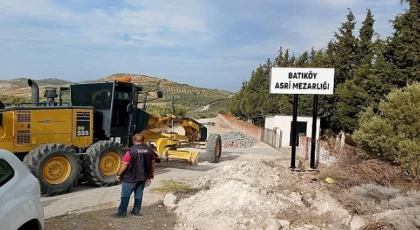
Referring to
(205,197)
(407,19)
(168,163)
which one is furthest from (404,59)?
(205,197)

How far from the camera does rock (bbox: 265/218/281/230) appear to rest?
6887 mm

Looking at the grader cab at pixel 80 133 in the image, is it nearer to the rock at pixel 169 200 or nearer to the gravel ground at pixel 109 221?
the gravel ground at pixel 109 221

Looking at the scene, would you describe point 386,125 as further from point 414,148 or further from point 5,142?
point 5,142

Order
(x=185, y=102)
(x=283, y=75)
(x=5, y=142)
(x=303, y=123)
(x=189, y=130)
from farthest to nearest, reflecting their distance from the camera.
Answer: (x=185, y=102)
(x=303, y=123)
(x=189, y=130)
(x=283, y=75)
(x=5, y=142)

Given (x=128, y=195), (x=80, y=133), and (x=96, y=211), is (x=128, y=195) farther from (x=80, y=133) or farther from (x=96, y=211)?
(x=80, y=133)

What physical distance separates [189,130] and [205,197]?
26.6 ft

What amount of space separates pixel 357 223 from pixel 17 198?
5.06 m

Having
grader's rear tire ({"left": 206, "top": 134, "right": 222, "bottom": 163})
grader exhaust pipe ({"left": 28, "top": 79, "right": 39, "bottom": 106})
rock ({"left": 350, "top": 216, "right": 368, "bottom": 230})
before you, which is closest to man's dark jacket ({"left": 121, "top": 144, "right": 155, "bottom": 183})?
rock ({"left": 350, "top": 216, "right": 368, "bottom": 230})

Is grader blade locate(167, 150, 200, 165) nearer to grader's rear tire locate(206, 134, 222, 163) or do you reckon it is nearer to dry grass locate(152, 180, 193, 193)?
dry grass locate(152, 180, 193, 193)

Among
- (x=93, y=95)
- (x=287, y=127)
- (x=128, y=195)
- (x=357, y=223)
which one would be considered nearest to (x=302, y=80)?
(x=93, y=95)

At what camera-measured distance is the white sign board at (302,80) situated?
13.5m

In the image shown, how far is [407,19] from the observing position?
57.6 feet

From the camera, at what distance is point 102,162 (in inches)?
436

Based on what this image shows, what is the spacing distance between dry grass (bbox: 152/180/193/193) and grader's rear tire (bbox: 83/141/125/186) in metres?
1.30
